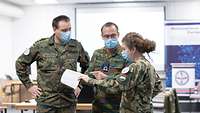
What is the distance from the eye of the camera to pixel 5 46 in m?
10.2

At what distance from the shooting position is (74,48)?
3.28m

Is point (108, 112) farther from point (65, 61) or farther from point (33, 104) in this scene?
point (33, 104)

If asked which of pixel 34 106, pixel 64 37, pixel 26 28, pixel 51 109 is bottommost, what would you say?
pixel 34 106

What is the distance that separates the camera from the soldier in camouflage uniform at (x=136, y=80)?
2584mm

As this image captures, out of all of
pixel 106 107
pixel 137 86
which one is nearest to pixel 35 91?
pixel 106 107

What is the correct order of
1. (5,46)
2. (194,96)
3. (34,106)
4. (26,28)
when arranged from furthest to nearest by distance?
1. (26,28)
2. (5,46)
3. (194,96)
4. (34,106)

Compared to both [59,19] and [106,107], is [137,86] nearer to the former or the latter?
[106,107]

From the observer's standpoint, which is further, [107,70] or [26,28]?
[26,28]

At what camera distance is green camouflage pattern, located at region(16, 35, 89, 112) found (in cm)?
314

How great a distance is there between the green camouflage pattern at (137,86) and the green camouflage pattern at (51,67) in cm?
59

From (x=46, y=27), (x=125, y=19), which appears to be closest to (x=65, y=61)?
(x=125, y=19)

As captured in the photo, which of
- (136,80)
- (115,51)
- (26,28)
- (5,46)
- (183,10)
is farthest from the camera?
(26,28)

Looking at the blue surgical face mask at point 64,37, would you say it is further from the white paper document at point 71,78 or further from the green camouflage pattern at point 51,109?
the green camouflage pattern at point 51,109

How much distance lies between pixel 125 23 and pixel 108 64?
21.6 ft
